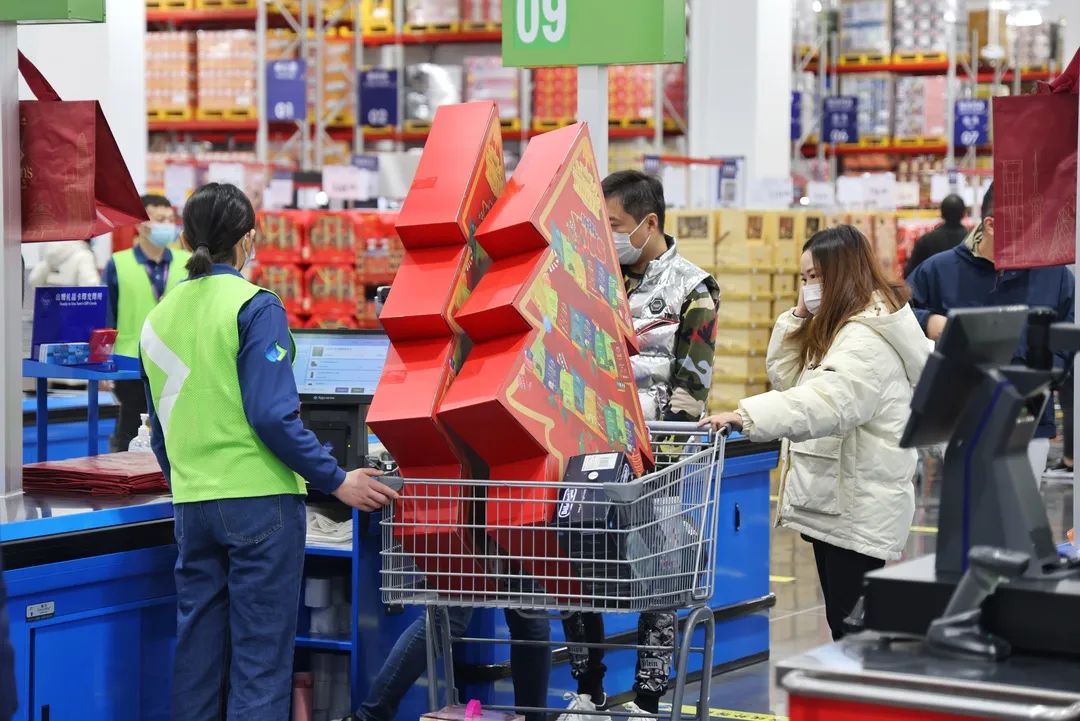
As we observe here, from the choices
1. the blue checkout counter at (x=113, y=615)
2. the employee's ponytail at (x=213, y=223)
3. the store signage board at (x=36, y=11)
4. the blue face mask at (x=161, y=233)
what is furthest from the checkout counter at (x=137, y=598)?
the blue face mask at (x=161, y=233)

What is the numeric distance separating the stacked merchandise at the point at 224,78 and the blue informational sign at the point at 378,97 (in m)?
1.16

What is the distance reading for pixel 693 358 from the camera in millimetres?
4531

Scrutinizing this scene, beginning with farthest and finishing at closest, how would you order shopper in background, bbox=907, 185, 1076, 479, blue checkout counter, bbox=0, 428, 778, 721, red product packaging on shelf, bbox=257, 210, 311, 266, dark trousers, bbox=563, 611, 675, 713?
red product packaging on shelf, bbox=257, 210, 311, 266 < shopper in background, bbox=907, 185, 1076, 479 < dark trousers, bbox=563, 611, 675, 713 < blue checkout counter, bbox=0, 428, 778, 721

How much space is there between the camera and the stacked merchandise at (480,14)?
14867mm

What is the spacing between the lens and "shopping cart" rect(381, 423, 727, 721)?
3.32 meters

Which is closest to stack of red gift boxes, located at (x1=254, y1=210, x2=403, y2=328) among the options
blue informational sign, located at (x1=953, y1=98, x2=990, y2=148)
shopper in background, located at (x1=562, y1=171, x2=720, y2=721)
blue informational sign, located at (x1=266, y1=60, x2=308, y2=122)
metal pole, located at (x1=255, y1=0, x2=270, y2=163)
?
blue informational sign, located at (x1=266, y1=60, x2=308, y2=122)

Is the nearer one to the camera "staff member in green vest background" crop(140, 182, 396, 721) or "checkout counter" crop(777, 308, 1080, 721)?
"checkout counter" crop(777, 308, 1080, 721)

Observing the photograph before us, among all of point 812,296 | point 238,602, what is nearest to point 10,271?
point 238,602

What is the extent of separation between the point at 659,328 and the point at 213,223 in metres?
1.35

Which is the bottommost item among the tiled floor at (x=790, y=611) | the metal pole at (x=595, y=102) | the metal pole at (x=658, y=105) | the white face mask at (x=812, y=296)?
the tiled floor at (x=790, y=611)

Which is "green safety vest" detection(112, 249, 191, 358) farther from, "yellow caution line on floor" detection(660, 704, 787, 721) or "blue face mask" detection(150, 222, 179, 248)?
"yellow caution line on floor" detection(660, 704, 787, 721)

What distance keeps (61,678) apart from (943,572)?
2.20 metres

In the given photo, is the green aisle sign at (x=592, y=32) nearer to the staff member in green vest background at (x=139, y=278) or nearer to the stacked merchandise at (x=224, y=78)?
the staff member in green vest background at (x=139, y=278)

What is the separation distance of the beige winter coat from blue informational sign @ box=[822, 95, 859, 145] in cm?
1345
